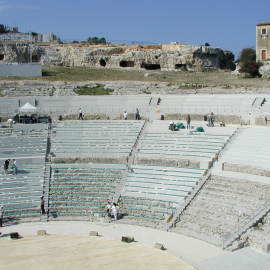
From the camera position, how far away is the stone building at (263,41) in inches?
1768

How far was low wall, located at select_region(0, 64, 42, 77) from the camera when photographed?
38406mm

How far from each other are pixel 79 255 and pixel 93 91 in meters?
21.4

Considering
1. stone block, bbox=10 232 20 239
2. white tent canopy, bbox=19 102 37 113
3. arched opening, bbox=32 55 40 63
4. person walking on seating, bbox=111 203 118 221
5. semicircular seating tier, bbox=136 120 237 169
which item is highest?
arched opening, bbox=32 55 40 63

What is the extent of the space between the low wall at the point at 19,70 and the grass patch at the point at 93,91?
15.3 feet

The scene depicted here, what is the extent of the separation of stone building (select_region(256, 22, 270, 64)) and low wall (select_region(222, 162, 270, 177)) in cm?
2493

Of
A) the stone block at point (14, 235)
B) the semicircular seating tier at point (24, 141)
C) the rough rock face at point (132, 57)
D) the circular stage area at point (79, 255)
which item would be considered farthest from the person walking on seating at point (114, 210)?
the rough rock face at point (132, 57)

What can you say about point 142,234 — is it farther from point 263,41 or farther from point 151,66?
point 151,66

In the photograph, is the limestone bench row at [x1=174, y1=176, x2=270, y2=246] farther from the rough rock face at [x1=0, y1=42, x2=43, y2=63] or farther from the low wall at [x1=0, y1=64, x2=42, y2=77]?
the rough rock face at [x1=0, y1=42, x2=43, y2=63]

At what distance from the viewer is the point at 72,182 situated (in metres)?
23.6

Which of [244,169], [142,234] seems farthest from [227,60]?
[142,234]

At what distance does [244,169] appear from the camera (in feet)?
71.3

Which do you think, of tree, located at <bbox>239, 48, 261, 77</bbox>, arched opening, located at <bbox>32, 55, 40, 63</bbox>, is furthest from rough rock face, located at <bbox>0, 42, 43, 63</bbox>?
tree, located at <bbox>239, 48, 261, 77</bbox>

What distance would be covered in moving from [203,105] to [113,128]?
6.30m

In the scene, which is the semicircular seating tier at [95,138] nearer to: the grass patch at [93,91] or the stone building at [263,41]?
the grass patch at [93,91]
